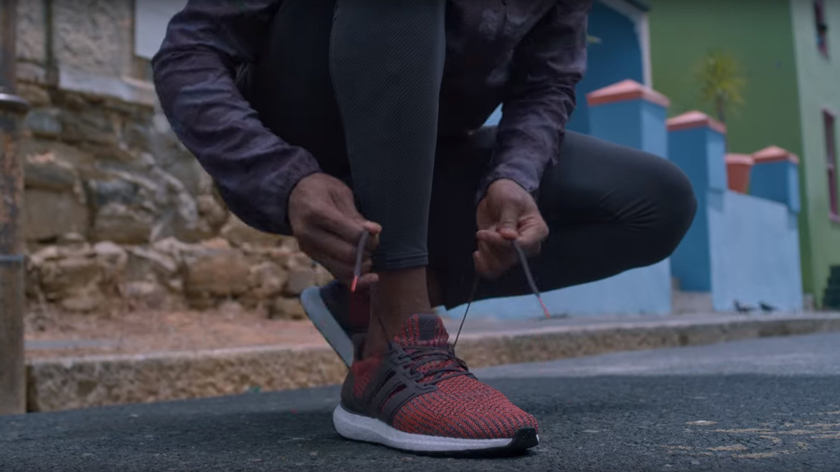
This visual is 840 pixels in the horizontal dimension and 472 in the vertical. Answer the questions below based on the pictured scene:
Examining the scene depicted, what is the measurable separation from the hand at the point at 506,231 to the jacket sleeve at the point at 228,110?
28 centimetres

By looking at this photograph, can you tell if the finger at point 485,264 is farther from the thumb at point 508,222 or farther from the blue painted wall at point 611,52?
the blue painted wall at point 611,52

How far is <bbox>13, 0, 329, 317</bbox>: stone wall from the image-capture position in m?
3.37

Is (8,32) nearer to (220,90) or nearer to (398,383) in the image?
(220,90)

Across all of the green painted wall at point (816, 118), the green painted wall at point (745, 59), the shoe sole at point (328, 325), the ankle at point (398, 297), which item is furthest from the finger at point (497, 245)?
the green painted wall at point (816, 118)

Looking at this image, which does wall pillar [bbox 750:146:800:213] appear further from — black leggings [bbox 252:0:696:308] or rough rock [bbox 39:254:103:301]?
black leggings [bbox 252:0:696:308]

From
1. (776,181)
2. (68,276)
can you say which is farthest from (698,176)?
(68,276)

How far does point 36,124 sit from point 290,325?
1.38 meters

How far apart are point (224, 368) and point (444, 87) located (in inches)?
57.6

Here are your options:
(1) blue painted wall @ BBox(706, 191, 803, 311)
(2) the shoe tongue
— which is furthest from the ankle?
(1) blue painted wall @ BBox(706, 191, 803, 311)

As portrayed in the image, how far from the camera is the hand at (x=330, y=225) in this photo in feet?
3.78

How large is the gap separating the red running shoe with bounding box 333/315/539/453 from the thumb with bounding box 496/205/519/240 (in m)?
0.18

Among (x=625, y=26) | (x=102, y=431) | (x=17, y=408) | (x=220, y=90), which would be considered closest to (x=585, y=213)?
(x=220, y=90)

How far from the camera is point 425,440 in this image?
46.2 inches

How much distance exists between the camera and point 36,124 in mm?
3350
